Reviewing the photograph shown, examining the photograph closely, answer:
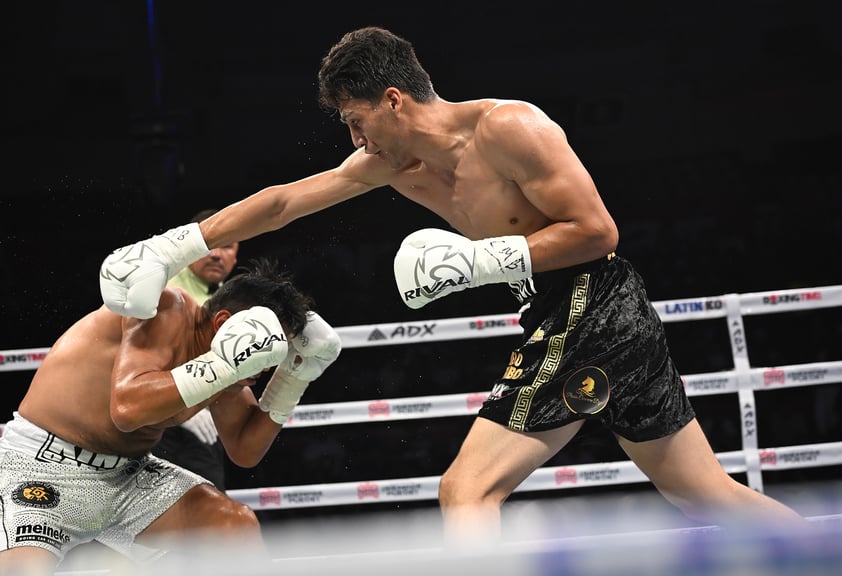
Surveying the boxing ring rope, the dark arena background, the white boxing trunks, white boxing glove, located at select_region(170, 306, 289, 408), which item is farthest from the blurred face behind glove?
the dark arena background

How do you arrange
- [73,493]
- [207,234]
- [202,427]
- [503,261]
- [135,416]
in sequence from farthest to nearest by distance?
[202,427]
[207,234]
[73,493]
[135,416]
[503,261]

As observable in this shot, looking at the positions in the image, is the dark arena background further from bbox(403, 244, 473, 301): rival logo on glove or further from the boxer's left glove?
bbox(403, 244, 473, 301): rival logo on glove

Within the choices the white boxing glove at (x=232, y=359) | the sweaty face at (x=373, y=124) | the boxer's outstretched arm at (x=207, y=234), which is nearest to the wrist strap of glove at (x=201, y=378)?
the white boxing glove at (x=232, y=359)

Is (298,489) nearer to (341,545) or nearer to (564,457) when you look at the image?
(564,457)

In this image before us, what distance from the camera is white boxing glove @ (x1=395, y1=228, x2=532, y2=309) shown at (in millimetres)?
1933

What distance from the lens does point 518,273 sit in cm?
194

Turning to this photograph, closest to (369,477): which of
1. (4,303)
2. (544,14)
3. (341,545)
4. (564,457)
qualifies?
(564,457)

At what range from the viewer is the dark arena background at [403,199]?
4953mm

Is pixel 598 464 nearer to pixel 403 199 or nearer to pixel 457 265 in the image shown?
pixel 457 265

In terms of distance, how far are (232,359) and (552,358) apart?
2.35ft

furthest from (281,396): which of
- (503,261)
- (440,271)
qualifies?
(503,261)

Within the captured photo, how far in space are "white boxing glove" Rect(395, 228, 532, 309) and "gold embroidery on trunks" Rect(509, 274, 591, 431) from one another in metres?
0.15

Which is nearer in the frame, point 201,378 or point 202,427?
point 201,378

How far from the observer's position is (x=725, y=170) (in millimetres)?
5965
